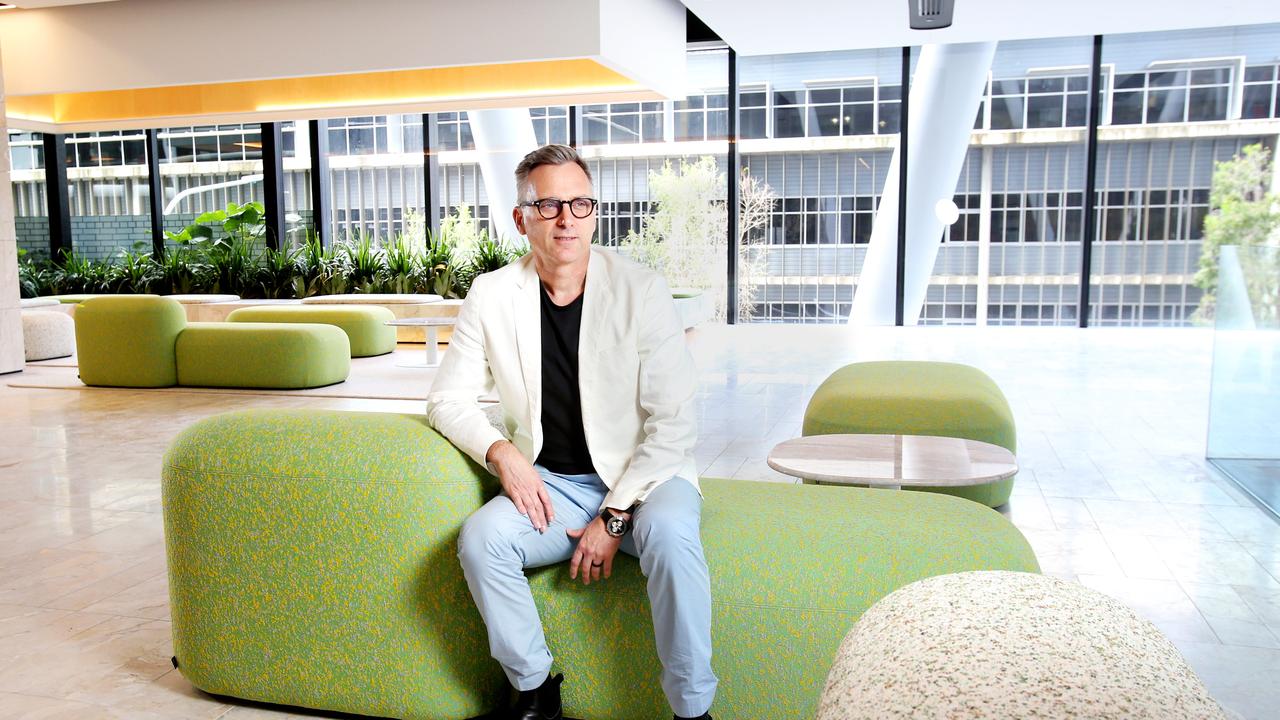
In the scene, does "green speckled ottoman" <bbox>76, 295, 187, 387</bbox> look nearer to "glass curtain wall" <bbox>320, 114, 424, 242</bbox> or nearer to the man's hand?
"glass curtain wall" <bbox>320, 114, 424, 242</bbox>

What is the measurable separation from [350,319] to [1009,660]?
29.7 feet

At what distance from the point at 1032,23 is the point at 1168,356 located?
3446 mm

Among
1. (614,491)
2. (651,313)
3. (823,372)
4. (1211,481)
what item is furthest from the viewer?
(823,372)

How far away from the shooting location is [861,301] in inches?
477

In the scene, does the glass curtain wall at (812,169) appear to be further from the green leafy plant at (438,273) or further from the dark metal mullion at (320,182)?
the dark metal mullion at (320,182)

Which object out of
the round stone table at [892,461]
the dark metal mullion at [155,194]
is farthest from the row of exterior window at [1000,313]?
the round stone table at [892,461]

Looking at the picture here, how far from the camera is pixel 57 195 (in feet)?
43.2

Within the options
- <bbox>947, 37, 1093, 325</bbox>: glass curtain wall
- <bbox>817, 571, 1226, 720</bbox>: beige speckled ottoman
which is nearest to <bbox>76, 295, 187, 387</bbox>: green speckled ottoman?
<bbox>817, 571, 1226, 720</bbox>: beige speckled ottoman

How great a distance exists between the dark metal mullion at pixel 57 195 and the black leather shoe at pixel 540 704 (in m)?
13.2

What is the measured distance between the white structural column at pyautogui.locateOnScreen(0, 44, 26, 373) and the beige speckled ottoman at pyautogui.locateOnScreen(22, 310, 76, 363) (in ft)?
2.97

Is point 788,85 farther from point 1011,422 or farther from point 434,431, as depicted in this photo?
point 434,431

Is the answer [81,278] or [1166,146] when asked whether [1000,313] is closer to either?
[1166,146]

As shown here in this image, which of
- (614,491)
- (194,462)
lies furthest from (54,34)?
(614,491)

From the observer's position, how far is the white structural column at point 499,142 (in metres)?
12.7
